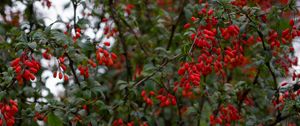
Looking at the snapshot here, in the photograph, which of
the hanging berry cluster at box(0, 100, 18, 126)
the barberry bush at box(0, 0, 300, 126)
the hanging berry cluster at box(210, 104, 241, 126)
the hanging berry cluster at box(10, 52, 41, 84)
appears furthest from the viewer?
the hanging berry cluster at box(210, 104, 241, 126)

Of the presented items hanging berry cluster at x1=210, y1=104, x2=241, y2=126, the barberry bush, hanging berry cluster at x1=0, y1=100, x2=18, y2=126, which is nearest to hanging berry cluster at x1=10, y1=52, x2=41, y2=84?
the barberry bush

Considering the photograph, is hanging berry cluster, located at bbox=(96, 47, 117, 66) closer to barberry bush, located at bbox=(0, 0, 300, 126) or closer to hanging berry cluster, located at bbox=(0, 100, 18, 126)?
barberry bush, located at bbox=(0, 0, 300, 126)

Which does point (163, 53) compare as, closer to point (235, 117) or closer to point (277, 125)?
point (235, 117)

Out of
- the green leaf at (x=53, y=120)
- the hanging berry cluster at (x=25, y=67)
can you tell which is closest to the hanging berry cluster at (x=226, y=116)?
the green leaf at (x=53, y=120)

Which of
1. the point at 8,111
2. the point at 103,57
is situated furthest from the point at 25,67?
the point at 103,57

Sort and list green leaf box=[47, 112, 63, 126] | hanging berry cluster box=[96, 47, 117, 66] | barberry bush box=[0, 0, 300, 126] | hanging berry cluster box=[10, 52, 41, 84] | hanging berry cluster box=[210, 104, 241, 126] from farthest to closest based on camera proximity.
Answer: hanging berry cluster box=[210, 104, 241, 126]
hanging berry cluster box=[96, 47, 117, 66]
green leaf box=[47, 112, 63, 126]
barberry bush box=[0, 0, 300, 126]
hanging berry cluster box=[10, 52, 41, 84]

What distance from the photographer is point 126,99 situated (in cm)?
339

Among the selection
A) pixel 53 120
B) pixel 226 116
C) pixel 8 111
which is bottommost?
pixel 226 116

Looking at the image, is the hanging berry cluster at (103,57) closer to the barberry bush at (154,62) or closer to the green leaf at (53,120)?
the barberry bush at (154,62)

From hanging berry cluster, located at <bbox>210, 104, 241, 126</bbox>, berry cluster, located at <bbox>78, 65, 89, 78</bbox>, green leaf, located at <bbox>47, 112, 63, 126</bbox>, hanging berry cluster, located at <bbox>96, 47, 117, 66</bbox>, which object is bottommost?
hanging berry cluster, located at <bbox>210, 104, 241, 126</bbox>

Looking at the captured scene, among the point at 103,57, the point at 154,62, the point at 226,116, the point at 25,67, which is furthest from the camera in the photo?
the point at 154,62

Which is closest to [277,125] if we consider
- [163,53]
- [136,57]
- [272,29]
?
[272,29]

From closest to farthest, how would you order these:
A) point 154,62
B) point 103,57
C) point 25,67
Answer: point 25,67 < point 103,57 < point 154,62

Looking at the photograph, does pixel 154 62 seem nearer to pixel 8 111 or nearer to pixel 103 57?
pixel 103 57
